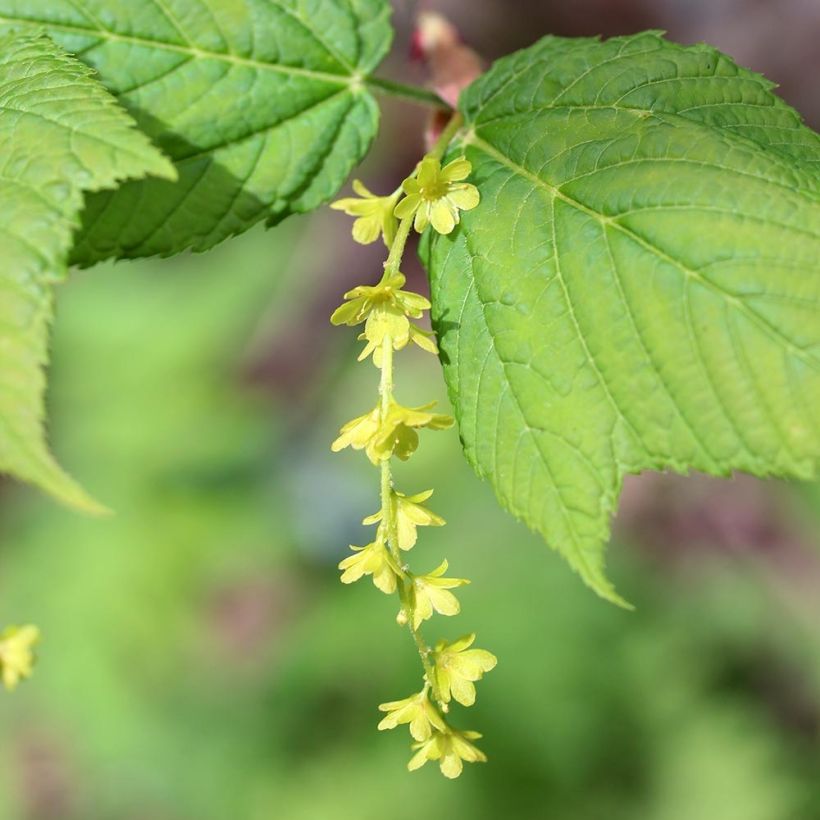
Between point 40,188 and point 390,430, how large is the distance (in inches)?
25.1

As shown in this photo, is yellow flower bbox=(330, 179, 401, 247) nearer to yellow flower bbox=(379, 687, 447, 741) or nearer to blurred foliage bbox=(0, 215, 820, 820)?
yellow flower bbox=(379, 687, 447, 741)

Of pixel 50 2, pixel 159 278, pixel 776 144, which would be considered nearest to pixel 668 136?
pixel 776 144

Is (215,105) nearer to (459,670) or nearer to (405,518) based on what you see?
(405,518)

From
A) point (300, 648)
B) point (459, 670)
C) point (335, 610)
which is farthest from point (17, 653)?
point (300, 648)

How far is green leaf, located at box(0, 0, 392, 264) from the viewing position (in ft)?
6.13

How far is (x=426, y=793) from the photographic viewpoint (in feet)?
13.8

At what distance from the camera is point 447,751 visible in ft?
5.37

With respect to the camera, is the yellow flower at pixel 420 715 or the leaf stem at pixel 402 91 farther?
the leaf stem at pixel 402 91

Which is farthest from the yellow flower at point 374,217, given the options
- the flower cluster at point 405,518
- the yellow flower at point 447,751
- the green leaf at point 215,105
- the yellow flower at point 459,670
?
the yellow flower at point 447,751

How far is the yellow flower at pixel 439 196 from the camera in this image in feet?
5.49

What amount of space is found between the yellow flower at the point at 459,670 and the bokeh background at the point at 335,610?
107 inches

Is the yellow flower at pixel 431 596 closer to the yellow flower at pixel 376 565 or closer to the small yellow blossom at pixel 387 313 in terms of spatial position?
the yellow flower at pixel 376 565

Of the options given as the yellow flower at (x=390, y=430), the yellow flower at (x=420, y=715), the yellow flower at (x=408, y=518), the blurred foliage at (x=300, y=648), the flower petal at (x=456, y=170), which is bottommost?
the blurred foliage at (x=300, y=648)

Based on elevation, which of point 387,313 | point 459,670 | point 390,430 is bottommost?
point 459,670
